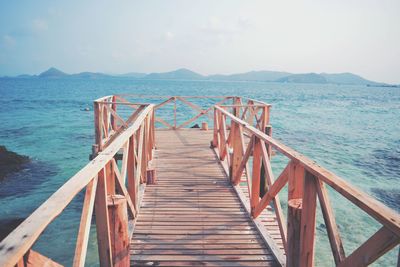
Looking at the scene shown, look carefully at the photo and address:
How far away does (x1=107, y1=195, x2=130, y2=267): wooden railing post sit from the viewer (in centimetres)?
256

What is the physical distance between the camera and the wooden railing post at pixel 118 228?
2559 millimetres

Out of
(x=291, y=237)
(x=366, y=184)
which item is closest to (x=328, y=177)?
(x=291, y=237)

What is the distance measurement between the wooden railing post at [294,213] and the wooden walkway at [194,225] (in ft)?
1.82

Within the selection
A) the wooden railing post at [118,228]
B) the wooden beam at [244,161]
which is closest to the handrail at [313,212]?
the wooden beam at [244,161]

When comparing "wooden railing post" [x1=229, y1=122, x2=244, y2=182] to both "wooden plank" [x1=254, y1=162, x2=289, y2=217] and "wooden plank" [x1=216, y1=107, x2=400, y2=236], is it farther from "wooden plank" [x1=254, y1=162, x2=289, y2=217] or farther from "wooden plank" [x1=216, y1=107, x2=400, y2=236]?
"wooden plank" [x1=216, y1=107, x2=400, y2=236]

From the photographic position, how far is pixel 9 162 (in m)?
12.5

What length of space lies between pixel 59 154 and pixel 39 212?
14721 millimetres

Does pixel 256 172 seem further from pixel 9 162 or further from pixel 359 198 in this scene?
pixel 9 162

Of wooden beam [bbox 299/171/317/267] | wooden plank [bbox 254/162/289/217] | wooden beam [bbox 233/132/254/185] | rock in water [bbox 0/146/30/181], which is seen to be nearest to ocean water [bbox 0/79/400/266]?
rock in water [bbox 0/146/30/181]

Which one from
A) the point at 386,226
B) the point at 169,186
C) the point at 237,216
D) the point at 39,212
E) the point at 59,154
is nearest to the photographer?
the point at 39,212

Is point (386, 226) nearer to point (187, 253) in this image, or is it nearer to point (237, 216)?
point (187, 253)

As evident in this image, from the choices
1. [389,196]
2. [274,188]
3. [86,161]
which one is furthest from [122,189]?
[86,161]

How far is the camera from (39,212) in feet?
4.99

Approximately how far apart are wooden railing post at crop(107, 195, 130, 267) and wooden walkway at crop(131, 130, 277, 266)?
0.60 m
